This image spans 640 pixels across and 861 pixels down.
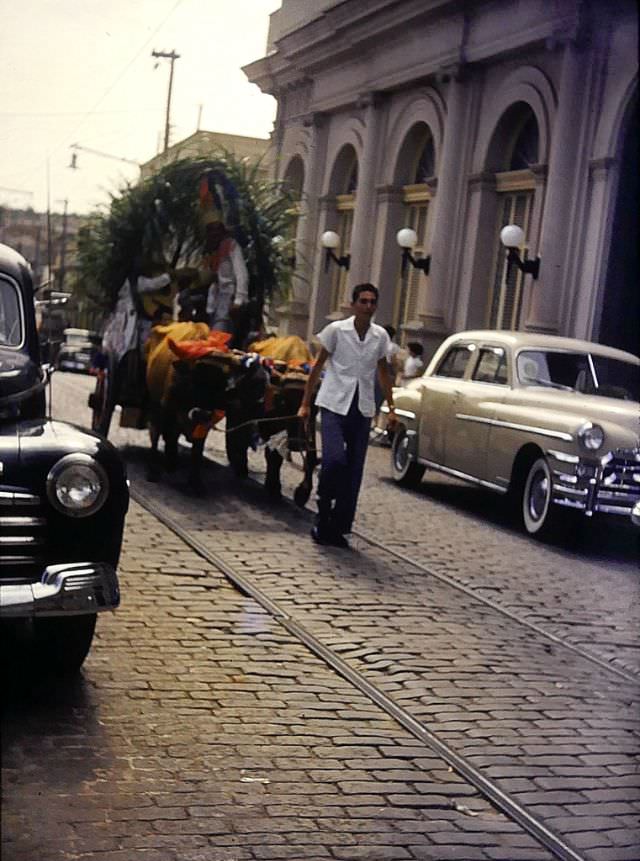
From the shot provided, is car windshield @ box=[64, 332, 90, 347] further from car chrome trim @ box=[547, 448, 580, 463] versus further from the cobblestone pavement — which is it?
car chrome trim @ box=[547, 448, 580, 463]

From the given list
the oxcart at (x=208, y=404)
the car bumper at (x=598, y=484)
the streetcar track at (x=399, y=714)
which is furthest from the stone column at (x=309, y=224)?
the car bumper at (x=598, y=484)

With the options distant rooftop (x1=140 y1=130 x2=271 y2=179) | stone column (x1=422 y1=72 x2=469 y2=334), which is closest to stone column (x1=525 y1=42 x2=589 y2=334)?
stone column (x1=422 y1=72 x2=469 y2=334)

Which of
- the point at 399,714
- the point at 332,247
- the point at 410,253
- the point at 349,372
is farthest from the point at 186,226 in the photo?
the point at 349,372

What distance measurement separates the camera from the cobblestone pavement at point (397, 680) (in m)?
4.00

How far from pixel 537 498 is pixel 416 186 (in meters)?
5.10

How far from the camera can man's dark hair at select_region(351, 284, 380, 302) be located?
4.85 m

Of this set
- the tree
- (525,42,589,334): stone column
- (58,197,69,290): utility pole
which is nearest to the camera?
(58,197,69,290): utility pole

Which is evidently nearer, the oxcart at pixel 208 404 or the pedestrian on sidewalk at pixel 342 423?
the pedestrian on sidewalk at pixel 342 423

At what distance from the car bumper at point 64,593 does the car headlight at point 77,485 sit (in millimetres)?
182

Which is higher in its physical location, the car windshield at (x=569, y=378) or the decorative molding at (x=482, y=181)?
the decorative molding at (x=482, y=181)

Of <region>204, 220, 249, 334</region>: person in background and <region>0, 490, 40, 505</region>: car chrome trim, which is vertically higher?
<region>204, 220, 249, 334</region>: person in background

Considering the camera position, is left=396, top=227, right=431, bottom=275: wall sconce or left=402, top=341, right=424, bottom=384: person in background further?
left=402, top=341, right=424, bottom=384: person in background

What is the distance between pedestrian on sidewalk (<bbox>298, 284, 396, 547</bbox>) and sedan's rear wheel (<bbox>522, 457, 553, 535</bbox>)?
1203 mm

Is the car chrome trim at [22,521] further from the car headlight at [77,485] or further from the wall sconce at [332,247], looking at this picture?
the wall sconce at [332,247]
